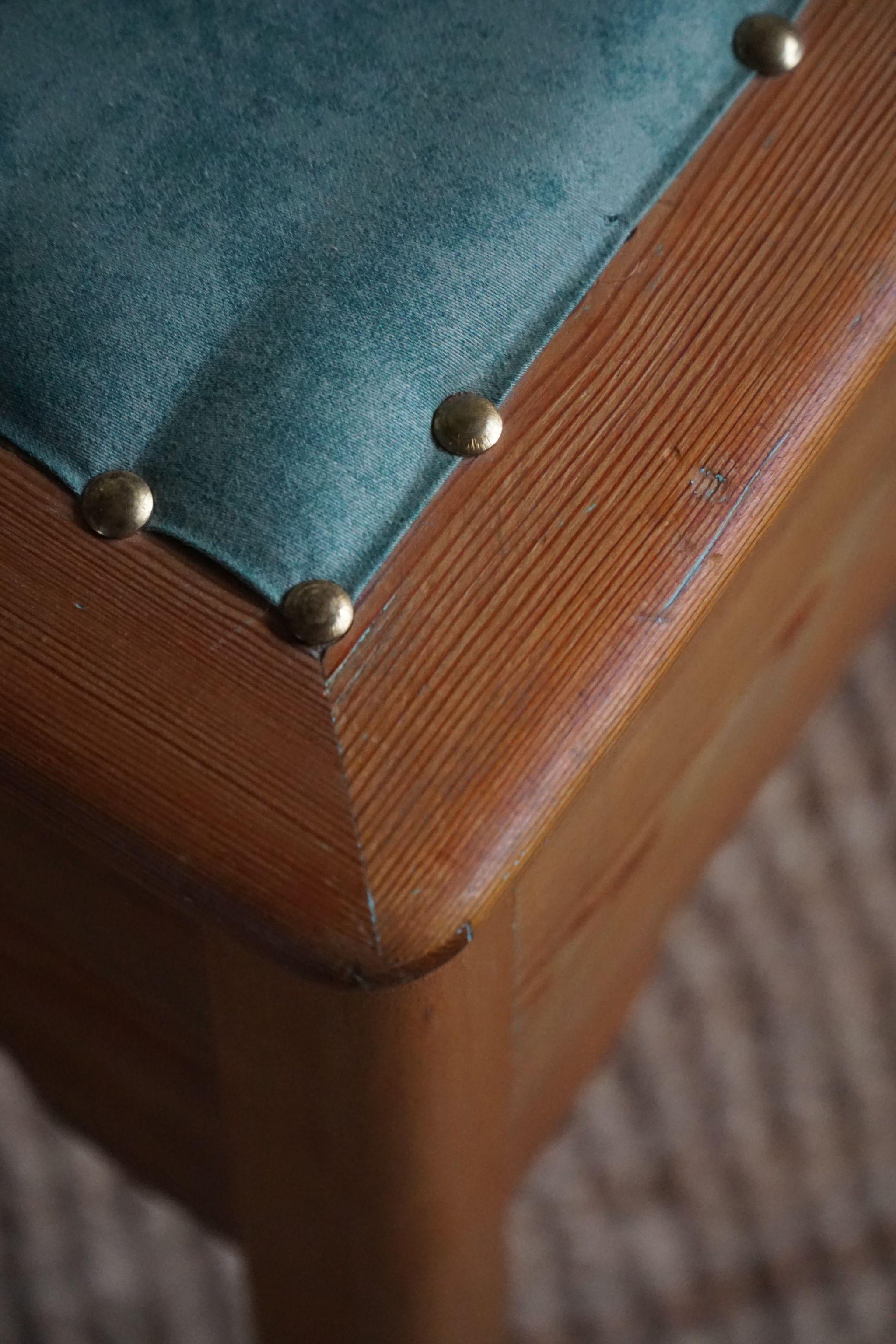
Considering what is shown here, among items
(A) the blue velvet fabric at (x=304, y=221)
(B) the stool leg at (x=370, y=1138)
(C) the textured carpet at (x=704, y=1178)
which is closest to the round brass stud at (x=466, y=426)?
(A) the blue velvet fabric at (x=304, y=221)

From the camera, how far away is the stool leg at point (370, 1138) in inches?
16.3

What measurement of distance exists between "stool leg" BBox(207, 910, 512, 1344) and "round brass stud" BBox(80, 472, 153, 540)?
0.11 m

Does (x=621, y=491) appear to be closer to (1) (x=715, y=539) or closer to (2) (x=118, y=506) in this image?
(1) (x=715, y=539)

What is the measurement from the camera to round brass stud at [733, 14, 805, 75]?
1.56 feet

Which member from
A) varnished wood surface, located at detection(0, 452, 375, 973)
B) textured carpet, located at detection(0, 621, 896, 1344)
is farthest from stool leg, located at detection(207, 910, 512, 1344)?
textured carpet, located at detection(0, 621, 896, 1344)

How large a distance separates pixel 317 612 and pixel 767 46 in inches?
9.3

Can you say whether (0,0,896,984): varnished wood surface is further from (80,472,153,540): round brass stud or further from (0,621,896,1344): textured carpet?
(0,621,896,1344): textured carpet

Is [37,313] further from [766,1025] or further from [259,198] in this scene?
[766,1025]

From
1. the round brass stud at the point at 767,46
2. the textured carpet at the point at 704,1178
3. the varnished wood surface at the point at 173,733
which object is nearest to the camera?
the varnished wood surface at the point at 173,733

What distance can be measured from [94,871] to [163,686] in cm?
9

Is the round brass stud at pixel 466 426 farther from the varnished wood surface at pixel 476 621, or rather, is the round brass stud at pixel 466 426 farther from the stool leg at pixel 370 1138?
the stool leg at pixel 370 1138

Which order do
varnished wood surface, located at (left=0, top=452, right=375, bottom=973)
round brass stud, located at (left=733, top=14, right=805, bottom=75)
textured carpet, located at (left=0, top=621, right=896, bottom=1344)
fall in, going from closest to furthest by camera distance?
1. varnished wood surface, located at (left=0, top=452, right=375, bottom=973)
2. round brass stud, located at (left=733, top=14, right=805, bottom=75)
3. textured carpet, located at (left=0, top=621, right=896, bottom=1344)

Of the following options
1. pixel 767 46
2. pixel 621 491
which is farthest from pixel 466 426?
pixel 767 46

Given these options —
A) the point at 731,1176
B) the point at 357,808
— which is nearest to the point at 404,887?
the point at 357,808
